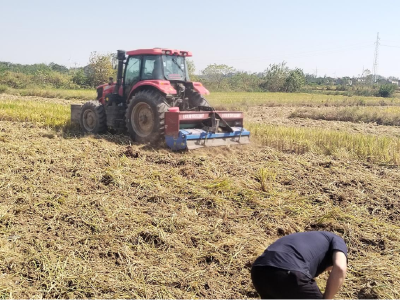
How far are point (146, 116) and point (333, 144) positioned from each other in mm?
4308

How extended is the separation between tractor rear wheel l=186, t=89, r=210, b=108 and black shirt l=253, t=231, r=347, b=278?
264 inches

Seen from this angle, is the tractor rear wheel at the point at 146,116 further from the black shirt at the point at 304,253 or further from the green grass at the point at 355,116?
the green grass at the point at 355,116

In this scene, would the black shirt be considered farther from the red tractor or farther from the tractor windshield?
the tractor windshield

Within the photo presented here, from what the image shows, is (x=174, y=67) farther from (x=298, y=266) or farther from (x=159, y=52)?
(x=298, y=266)

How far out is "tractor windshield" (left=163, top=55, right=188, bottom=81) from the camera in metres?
8.94

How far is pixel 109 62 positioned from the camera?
37.9 metres

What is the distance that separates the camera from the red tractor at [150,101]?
27.6ft

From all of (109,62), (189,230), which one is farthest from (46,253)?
(109,62)

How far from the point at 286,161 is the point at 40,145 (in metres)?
4.72

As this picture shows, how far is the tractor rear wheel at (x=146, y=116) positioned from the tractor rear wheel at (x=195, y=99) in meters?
1.06

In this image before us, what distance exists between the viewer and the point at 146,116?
8.64 meters

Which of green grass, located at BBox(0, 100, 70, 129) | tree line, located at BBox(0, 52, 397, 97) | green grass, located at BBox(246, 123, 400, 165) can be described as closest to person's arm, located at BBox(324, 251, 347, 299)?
green grass, located at BBox(246, 123, 400, 165)

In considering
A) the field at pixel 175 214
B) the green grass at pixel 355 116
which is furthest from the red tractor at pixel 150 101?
the green grass at pixel 355 116

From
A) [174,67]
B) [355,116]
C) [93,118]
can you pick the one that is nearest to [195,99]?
[174,67]
